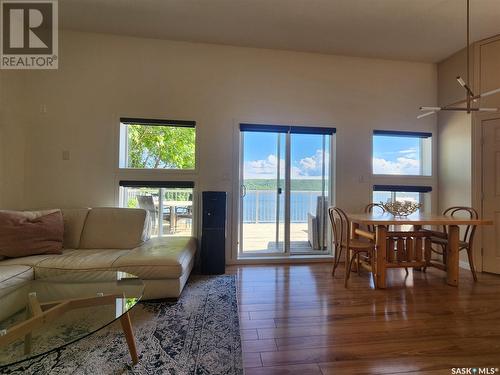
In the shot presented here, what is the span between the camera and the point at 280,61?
3.49 metres

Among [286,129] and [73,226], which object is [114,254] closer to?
[73,226]

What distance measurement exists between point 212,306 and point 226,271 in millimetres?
942

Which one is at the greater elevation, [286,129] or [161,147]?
[286,129]

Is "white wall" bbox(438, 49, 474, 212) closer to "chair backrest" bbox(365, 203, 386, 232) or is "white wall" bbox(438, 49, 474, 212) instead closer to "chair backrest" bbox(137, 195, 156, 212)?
"chair backrest" bbox(365, 203, 386, 232)

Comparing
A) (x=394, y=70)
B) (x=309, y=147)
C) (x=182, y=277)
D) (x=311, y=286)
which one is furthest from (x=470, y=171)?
(x=182, y=277)

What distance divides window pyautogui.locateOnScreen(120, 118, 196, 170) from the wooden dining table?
7.55ft

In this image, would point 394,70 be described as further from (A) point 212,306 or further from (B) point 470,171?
(A) point 212,306

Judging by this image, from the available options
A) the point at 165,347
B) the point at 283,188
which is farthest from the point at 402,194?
the point at 165,347

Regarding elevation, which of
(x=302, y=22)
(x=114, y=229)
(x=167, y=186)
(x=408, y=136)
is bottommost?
(x=114, y=229)

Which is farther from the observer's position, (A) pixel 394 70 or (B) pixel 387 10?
(A) pixel 394 70

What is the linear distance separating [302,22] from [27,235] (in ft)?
12.1

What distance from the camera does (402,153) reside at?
383cm

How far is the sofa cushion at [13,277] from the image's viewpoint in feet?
5.67

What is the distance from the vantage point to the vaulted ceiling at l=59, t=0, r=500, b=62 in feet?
8.57
